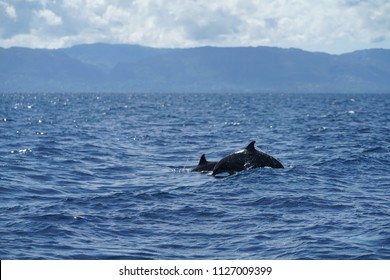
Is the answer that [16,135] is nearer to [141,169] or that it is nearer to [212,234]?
[141,169]

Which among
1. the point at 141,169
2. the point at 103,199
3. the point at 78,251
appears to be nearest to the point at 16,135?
the point at 141,169

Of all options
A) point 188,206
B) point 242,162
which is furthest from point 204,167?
point 188,206

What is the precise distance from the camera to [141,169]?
88.1 feet

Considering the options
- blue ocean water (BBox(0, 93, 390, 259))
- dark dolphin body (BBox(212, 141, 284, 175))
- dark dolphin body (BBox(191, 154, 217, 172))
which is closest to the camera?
blue ocean water (BBox(0, 93, 390, 259))

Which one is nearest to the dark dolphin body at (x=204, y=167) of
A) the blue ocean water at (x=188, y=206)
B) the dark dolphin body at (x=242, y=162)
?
the blue ocean water at (x=188, y=206)

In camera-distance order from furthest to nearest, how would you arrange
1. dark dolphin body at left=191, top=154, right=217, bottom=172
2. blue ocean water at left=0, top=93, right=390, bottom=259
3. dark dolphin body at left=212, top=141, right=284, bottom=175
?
1. dark dolphin body at left=191, top=154, right=217, bottom=172
2. dark dolphin body at left=212, top=141, right=284, bottom=175
3. blue ocean water at left=0, top=93, right=390, bottom=259

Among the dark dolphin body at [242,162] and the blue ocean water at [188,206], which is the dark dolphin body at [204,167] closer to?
the blue ocean water at [188,206]

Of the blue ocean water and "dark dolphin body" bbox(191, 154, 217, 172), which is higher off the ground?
"dark dolphin body" bbox(191, 154, 217, 172)

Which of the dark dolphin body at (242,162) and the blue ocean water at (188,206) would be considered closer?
the blue ocean water at (188,206)

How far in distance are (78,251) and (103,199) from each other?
5868mm

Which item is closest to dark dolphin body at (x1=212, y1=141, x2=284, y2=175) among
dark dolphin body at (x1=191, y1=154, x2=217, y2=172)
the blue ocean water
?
the blue ocean water

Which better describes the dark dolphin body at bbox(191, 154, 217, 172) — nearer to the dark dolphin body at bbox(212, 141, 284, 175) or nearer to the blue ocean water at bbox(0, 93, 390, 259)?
the blue ocean water at bbox(0, 93, 390, 259)

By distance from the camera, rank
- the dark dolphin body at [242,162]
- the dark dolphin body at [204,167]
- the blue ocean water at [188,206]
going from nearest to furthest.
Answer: the blue ocean water at [188,206] < the dark dolphin body at [242,162] < the dark dolphin body at [204,167]

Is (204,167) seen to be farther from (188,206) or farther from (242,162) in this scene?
(188,206)
